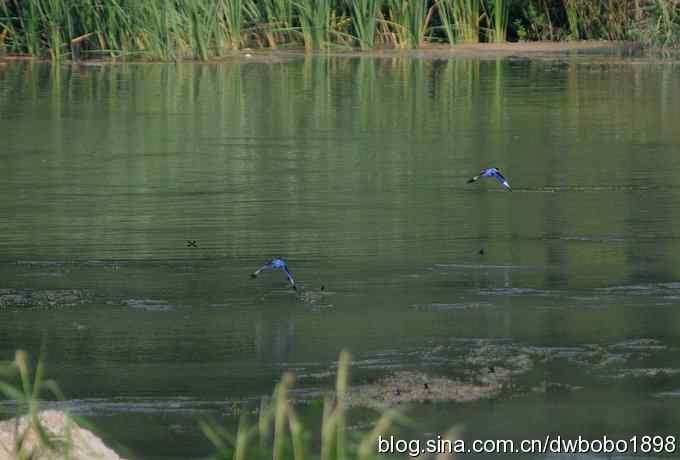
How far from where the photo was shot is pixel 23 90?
19.9 metres

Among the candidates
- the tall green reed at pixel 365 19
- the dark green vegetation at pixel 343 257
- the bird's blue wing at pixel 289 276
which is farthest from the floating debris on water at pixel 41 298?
the tall green reed at pixel 365 19

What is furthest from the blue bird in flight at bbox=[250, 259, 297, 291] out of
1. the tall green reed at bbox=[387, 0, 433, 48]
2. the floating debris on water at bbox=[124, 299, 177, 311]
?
the tall green reed at bbox=[387, 0, 433, 48]

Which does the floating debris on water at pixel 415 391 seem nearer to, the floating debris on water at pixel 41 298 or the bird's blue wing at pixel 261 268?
the bird's blue wing at pixel 261 268

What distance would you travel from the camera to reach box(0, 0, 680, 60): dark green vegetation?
977 inches

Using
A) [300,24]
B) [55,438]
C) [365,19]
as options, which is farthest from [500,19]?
[55,438]

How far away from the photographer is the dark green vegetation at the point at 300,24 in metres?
24.8

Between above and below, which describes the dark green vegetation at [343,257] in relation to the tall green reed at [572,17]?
above

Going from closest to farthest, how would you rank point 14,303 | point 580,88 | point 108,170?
point 14,303, point 108,170, point 580,88

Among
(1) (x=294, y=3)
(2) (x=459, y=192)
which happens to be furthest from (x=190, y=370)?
(1) (x=294, y=3)

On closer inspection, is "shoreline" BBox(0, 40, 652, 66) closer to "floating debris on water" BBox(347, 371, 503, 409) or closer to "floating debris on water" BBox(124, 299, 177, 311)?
"floating debris on water" BBox(124, 299, 177, 311)

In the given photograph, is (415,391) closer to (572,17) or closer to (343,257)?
(343,257)

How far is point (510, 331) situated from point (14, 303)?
2.21m

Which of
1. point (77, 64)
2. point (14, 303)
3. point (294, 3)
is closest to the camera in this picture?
point (14, 303)

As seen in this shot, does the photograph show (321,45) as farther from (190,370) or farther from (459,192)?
(190,370)
